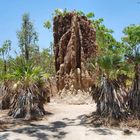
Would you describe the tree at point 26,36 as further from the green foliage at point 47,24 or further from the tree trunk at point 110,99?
the tree trunk at point 110,99

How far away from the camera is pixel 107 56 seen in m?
18.3

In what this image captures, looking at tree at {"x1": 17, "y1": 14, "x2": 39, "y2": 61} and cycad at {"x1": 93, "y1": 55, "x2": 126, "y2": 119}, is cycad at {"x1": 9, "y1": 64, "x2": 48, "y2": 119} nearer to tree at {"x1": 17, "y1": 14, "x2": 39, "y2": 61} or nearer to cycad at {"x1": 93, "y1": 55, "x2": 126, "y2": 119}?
cycad at {"x1": 93, "y1": 55, "x2": 126, "y2": 119}

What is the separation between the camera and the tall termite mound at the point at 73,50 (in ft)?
93.4

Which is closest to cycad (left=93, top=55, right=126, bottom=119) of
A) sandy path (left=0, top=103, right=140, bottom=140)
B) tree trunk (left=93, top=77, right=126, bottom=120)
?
tree trunk (left=93, top=77, right=126, bottom=120)

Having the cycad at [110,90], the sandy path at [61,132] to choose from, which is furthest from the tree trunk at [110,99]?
the sandy path at [61,132]

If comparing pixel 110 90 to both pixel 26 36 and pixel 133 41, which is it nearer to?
pixel 133 41

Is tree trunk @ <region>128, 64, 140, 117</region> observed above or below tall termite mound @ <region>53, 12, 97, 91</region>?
below

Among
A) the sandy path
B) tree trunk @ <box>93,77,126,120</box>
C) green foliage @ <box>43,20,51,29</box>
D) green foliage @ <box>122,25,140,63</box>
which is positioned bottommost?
the sandy path

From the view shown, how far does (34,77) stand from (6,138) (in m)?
6.57

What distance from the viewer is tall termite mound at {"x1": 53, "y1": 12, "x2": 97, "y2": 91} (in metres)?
28.5


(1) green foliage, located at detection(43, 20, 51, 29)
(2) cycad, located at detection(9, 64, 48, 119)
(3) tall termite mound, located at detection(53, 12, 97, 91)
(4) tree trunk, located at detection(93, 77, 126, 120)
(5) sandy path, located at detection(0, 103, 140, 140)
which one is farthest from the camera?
(1) green foliage, located at detection(43, 20, 51, 29)

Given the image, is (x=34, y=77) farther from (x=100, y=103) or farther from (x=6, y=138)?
(x=6, y=138)

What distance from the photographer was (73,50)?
94.3 feet

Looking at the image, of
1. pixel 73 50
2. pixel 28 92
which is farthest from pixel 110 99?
pixel 73 50
